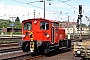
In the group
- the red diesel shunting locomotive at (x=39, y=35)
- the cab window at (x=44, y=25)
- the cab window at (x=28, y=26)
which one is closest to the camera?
the red diesel shunting locomotive at (x=39, y=35)

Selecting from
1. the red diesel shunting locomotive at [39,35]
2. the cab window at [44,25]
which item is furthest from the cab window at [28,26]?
the cab window at [44,25]

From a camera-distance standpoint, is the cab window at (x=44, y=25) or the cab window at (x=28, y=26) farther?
the cab window at (x=28, y=26)

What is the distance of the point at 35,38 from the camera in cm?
1656

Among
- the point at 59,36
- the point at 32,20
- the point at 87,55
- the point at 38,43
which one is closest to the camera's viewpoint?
the point at 87,55

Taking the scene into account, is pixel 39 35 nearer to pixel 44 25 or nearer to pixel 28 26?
pixel 44 25

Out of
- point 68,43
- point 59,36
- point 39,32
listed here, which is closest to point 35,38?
point 39,32

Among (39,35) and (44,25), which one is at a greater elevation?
(44,25)

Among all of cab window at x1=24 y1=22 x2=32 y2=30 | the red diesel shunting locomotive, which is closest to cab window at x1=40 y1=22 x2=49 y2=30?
the red diesel shunting locomotive

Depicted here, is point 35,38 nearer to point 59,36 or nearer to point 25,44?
point 25,44

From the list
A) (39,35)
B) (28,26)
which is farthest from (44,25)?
(28,26)

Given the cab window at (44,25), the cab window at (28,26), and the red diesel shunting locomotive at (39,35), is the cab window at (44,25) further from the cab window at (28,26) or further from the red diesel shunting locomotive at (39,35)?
the cab window at (28,26)

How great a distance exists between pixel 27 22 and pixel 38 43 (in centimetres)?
233

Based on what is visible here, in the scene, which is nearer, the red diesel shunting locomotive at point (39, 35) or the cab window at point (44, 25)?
the red diesel shunting locomotive at point (39, 35)

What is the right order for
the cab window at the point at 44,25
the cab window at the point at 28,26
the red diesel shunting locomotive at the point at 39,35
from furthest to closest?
the cab window at the point at 28,26, the cab window at the point at 44,25, the red diesel shunting locomotive at the point at 39,35
